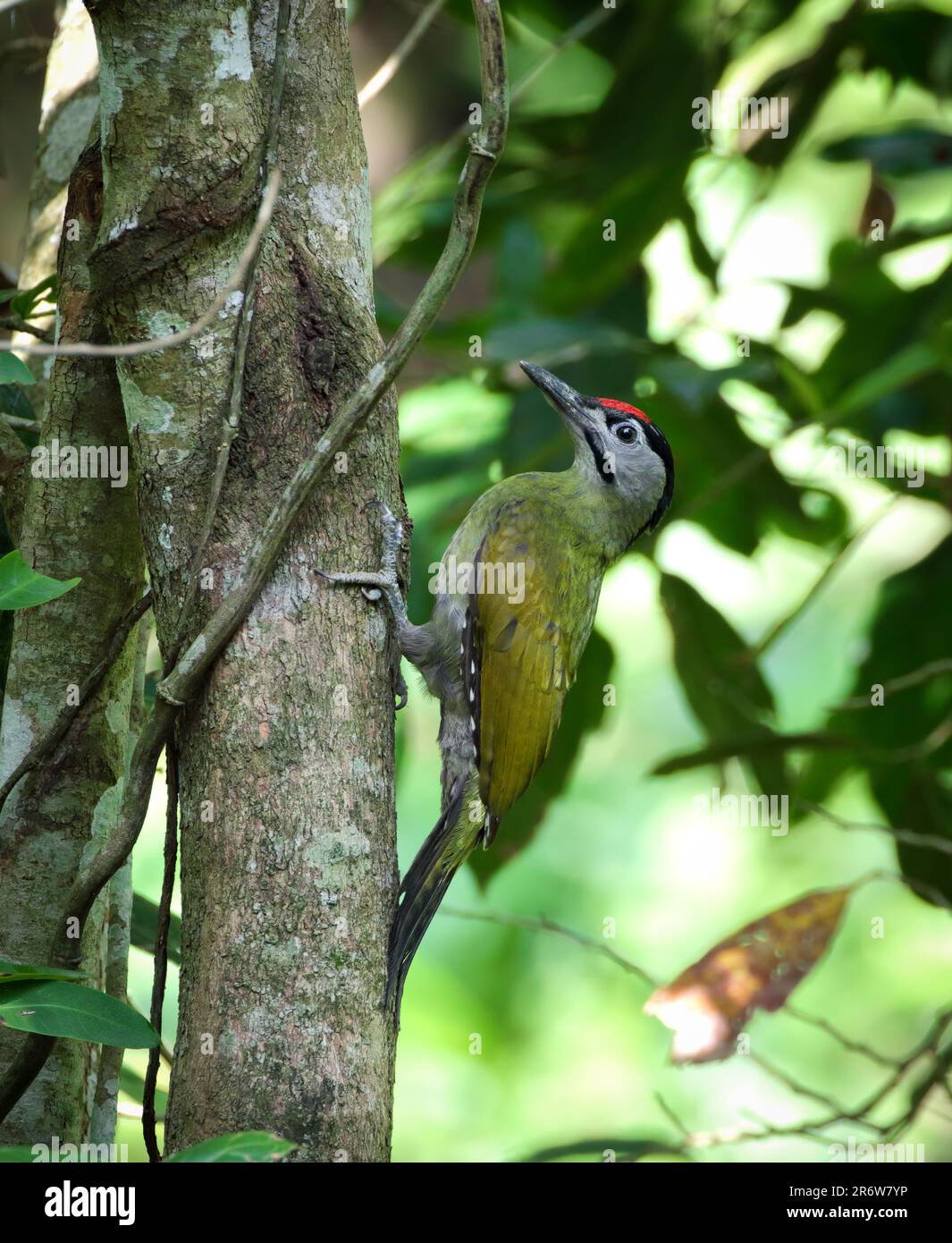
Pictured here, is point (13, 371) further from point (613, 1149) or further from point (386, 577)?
point (613, 1149)

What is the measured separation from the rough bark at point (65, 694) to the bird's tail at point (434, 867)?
522mm

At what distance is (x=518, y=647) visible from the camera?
347 centimetres

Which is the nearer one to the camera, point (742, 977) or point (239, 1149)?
point (239, 1149)

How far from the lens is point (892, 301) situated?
162 inches

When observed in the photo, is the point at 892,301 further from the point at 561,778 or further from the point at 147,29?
the point at 147,29

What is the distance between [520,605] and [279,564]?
65.7 inches

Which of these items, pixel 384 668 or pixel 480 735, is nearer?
pixel 384 668

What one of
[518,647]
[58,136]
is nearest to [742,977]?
[518,647]

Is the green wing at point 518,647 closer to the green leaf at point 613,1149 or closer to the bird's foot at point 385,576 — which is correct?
the green leaf at point 613,1149

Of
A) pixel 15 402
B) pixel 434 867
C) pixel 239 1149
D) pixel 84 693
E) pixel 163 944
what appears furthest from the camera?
pixel 434 867

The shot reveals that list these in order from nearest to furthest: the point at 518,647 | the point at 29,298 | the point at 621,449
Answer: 1. the point at 29,298
2. the point at 518,647
3. the point at 621,449

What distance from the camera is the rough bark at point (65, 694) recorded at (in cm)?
214

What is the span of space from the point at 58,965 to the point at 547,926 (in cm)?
147
